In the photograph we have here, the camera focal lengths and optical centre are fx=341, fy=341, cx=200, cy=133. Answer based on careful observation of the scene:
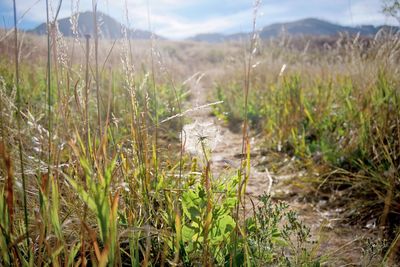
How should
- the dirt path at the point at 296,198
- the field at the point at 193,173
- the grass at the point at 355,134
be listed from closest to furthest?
the field at the point at 193,173, the dirt path at the point at 296,198, the grass at the point at 355,134

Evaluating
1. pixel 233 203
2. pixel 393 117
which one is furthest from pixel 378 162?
pixel 233 203

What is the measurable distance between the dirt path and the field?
11 mm

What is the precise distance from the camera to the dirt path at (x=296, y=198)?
1579 millimetres

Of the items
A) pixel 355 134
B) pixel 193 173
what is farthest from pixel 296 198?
pixel 193 173

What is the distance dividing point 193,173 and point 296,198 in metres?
1.20

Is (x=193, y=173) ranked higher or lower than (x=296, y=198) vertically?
higher

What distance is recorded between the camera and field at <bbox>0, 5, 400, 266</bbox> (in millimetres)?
957

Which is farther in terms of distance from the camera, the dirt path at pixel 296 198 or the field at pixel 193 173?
the dirt path at pixel 296 198

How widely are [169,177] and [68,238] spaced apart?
1.62 ft

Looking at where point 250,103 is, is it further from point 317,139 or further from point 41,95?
point 41,95

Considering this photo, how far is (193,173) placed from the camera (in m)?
1.41

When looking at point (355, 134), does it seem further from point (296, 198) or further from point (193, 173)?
point (193, 173)

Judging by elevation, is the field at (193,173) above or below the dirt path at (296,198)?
above

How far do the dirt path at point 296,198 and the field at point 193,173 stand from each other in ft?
0.04
